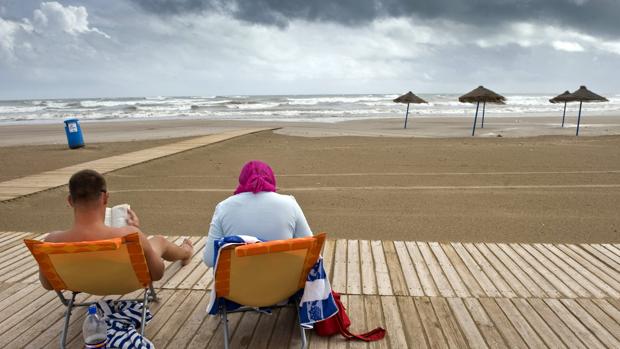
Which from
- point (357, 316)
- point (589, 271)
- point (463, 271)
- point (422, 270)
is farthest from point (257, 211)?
point (589, 271)

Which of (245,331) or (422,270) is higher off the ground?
(422,270)

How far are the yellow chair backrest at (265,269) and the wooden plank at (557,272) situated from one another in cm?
241

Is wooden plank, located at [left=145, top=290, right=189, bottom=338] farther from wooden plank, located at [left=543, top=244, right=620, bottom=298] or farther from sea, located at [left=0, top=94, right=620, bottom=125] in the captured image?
sea, located at [left=0, top=94, right=620, bottom=125]

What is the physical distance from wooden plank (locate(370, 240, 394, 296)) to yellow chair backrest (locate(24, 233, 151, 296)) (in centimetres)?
183

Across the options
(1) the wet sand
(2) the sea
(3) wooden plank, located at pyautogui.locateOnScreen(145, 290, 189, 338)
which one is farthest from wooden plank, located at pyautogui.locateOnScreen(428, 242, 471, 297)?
(2) the sea

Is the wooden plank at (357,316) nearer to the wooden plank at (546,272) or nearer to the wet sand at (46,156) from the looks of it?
the wooden plank at (546,272)

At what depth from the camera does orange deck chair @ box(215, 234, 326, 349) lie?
6.98 ft

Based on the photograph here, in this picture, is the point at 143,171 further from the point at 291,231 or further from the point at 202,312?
the point at 291,231

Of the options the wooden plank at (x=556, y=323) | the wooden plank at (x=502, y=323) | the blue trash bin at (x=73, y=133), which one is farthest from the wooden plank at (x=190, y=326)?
the blue trash bin at (x=73, y=133)

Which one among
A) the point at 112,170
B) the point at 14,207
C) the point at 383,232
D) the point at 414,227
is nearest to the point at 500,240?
the point at 414,227

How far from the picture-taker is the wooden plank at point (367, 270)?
11.1 ft

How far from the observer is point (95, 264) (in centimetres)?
229

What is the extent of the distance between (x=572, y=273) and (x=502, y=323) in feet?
4.45

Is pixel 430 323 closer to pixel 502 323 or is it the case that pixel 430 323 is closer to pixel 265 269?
pixel 502 323
